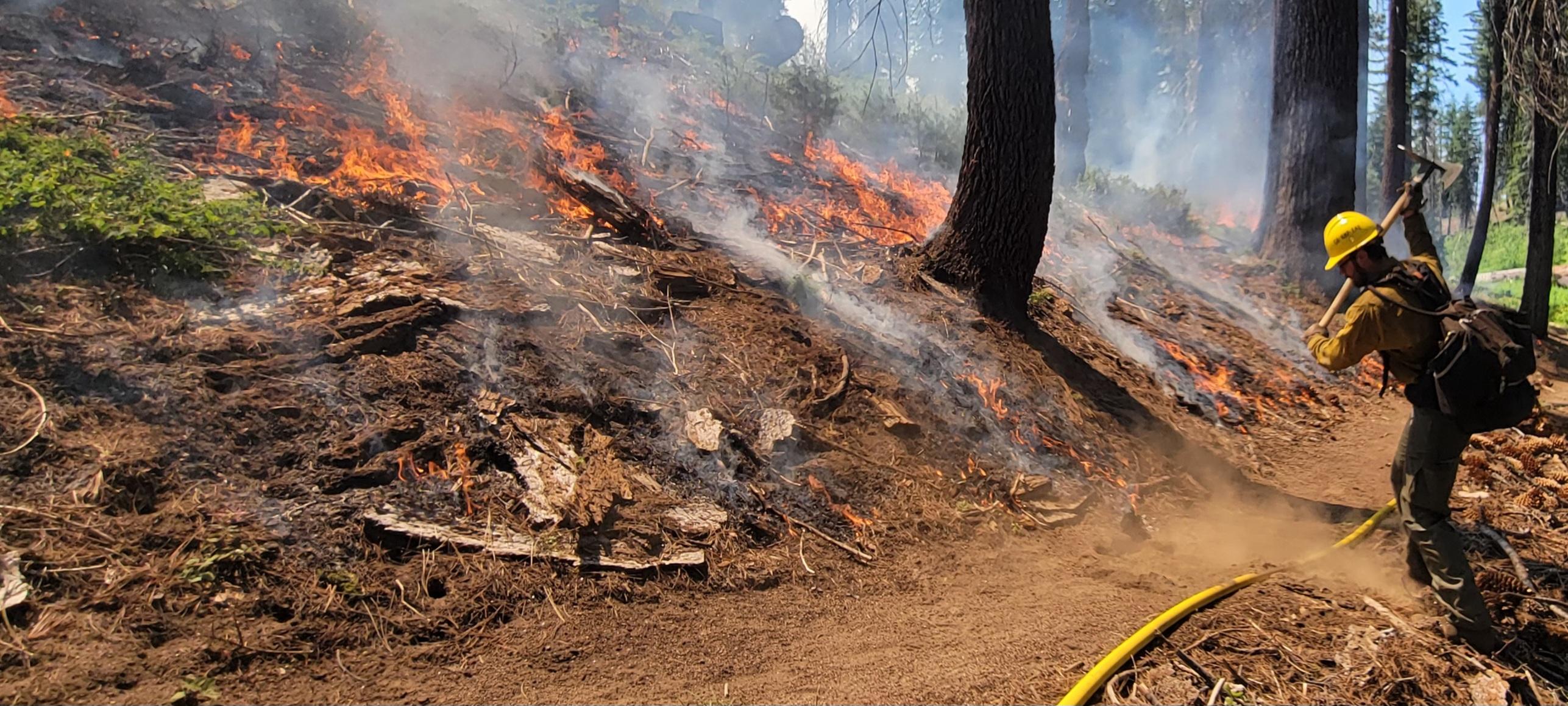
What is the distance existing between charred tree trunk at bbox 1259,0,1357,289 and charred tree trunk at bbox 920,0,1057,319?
5.49 meters

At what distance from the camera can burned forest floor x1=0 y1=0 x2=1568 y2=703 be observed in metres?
3.28

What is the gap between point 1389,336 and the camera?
12.3ft

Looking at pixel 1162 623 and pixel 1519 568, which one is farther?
pixel 1519 568

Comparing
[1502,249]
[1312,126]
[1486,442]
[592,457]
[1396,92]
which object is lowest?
[1502,249]

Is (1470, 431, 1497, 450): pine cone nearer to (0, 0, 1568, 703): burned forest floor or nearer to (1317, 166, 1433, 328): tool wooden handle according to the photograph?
(0, 0, 1568, 703): burned forest floor

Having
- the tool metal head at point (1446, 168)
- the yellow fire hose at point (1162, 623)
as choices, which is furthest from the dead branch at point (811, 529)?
the tool metal head at point (1446, 168)

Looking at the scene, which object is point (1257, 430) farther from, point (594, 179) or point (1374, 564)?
point (594, 179)

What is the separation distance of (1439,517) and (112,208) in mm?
7362

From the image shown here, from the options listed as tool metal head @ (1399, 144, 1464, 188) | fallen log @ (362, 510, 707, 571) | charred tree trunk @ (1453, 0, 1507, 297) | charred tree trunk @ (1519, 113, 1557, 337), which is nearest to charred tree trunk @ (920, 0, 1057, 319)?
tool metal head @ (1399, 144, 1464, 188)

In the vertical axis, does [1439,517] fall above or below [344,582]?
below

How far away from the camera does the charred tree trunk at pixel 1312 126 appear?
10305mm

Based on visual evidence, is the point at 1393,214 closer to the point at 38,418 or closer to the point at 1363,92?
the point at 38,418

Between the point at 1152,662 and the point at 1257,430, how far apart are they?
16.2 feet

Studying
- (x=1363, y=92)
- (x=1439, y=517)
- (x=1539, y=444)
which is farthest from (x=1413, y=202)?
(x=1363, y=92)
